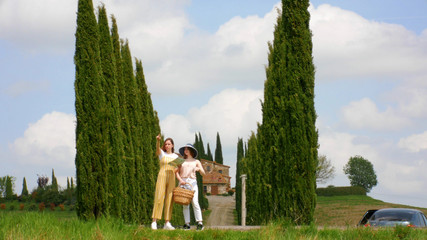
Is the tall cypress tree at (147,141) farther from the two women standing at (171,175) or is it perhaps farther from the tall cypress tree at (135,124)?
the two women standing at (171,175)

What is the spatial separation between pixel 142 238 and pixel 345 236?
12.9 ft

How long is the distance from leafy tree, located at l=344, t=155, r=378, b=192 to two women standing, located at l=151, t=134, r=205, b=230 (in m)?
83.3

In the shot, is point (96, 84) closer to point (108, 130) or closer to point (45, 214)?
point (108, 130)

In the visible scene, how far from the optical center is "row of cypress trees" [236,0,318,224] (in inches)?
571

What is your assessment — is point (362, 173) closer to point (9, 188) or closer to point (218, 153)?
point (218, 153)

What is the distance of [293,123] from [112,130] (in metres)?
6.52

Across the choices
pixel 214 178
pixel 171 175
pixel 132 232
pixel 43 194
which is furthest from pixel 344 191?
pixel 132 232

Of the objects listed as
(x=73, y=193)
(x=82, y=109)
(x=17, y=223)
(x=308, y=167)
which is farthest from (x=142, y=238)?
(x=73, y=193)

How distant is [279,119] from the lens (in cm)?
1523

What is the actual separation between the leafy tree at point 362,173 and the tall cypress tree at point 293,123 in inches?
3168

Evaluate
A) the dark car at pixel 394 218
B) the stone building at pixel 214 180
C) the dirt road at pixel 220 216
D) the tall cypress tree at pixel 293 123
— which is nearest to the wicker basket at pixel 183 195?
the tall cypress tree at pixel 293 123

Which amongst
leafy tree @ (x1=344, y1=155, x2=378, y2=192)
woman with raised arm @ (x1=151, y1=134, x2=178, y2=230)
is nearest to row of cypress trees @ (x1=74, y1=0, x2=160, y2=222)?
woman with raised arm @ (x1=151, y1=134, x2=178, y2=230)

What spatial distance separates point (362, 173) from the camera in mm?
92375

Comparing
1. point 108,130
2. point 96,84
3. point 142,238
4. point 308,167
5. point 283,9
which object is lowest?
point 142,238
